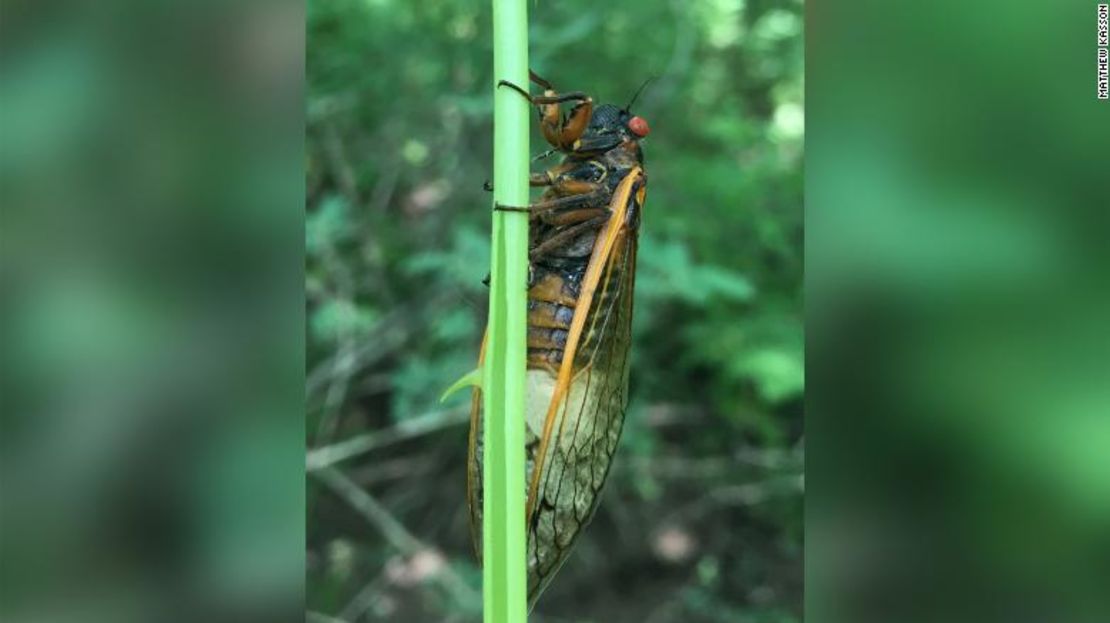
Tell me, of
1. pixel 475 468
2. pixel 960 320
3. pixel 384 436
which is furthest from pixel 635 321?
pixel 960 320

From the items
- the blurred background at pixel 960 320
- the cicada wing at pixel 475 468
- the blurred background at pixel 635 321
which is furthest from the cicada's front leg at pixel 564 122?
the blurred background at pixel 635 321

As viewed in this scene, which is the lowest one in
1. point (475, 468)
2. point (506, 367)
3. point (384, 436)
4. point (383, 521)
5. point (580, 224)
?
point (383, 521)

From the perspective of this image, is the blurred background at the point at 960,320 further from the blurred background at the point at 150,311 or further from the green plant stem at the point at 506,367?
the blurred background at the point at 150,311

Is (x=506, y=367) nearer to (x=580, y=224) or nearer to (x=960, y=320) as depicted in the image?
(x=960, y=320)

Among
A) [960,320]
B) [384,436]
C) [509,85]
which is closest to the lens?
[509,85]

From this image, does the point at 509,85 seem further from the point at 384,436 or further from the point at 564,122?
the point at 384,436

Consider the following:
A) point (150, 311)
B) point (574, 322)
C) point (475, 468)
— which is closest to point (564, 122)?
point (574, 322)

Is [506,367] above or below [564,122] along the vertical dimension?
below

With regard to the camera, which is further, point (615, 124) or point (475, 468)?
point (615, 124)

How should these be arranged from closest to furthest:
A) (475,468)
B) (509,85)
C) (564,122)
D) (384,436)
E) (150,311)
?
(150,311) → (509,85) → (475,468) → (564,122) → (384,436)
